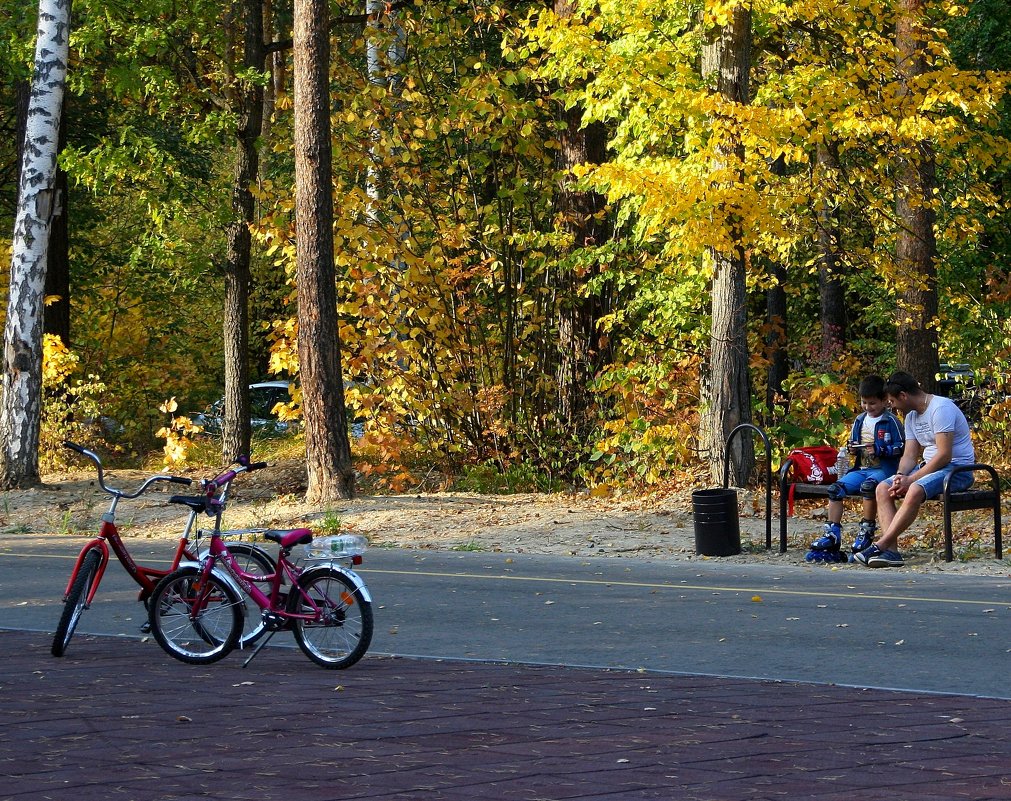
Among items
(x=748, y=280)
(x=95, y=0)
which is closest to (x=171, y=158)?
(x=95, y=0)

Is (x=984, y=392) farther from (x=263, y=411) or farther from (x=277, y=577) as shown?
(x=263, y=411)

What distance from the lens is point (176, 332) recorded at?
3594 centimetres

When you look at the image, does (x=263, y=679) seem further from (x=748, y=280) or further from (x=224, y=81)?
(x=224, y=81)

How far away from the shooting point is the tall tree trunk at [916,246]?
18.6m

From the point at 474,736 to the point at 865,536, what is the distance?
22.6 feet

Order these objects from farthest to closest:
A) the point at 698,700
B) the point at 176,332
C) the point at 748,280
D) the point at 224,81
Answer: the point at 176,332 → the point at 224,81 → the point at 748,280 → the point at 698,700

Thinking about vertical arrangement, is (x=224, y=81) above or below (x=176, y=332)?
above

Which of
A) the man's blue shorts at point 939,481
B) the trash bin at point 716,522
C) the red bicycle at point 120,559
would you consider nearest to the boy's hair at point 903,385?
the man's blue shorts at point 939,481

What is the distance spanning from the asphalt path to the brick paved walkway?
55 centimetres

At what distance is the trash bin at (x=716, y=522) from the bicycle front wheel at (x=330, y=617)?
5.66 m

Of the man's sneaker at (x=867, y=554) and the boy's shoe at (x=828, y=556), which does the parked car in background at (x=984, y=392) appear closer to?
the boy's shoe at (x=828, y=556)

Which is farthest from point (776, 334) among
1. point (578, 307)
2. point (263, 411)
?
point (263, 411)

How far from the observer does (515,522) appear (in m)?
15.9

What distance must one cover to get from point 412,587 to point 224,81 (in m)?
16.4
